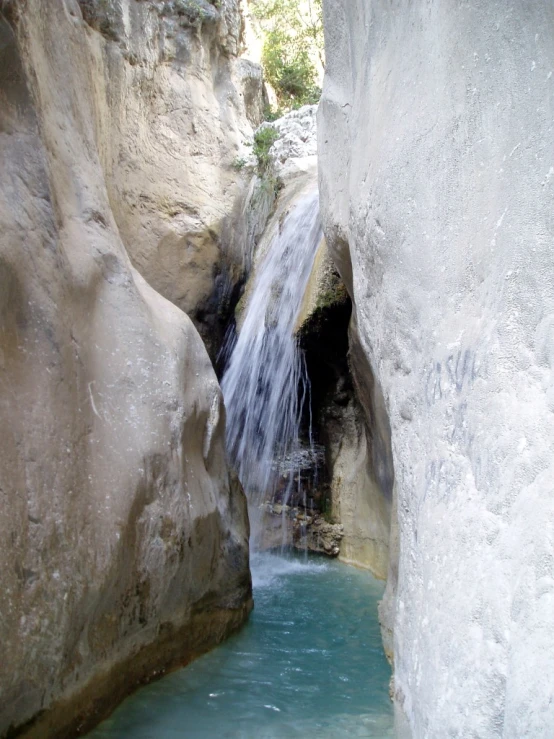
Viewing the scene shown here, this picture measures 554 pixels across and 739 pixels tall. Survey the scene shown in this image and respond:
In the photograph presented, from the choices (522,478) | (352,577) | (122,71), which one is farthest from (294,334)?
(522,478)

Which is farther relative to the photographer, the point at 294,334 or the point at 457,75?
the point at 294,334

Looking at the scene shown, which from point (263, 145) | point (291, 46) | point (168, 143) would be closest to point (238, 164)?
point (263, 145)

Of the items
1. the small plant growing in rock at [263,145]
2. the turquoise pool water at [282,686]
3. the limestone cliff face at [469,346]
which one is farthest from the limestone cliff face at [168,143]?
the limestone cliff face at [469,346]

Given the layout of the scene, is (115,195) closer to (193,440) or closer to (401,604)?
(193,440)

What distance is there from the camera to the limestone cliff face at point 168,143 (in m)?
8.02

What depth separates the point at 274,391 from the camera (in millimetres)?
7426

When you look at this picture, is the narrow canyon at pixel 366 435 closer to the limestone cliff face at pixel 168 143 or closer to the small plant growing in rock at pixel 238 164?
the limestone cliff face at pixel 168 143

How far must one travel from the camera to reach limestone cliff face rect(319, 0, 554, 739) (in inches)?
75.9

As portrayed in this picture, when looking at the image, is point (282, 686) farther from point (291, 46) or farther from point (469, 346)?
point (291, 46)

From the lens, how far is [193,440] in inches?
171

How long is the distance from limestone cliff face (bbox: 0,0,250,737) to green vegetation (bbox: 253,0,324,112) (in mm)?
9270

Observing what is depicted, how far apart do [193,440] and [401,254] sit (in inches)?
77.9

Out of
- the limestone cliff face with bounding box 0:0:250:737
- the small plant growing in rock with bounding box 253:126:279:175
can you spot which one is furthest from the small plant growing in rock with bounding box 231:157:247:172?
the limestone cliff face with bounding box 0:0:250:737

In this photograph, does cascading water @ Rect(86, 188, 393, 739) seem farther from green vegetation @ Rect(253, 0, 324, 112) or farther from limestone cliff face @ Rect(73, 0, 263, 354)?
green vegetation @ Rect(253, 0, 324, 112)
